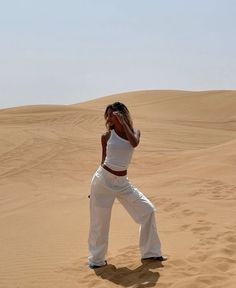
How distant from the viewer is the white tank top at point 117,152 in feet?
18.3

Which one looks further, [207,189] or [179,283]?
[207,189]

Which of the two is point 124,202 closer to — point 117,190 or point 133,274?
point 117,190

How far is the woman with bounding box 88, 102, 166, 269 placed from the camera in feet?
18.3

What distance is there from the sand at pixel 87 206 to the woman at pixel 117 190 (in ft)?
0.94

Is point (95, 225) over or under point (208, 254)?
over

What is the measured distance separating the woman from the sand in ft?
0.94

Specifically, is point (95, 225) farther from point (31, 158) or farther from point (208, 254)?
point (31, 158)

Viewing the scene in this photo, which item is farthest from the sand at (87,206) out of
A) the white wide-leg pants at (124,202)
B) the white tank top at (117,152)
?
the white tank top at (117,152)

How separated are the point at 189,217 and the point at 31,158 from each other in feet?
25.6

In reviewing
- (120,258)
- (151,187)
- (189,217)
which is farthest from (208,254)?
(151,187)

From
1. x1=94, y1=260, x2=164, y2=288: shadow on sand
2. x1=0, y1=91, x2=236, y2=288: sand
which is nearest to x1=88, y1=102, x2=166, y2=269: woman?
x1=94, y1=260, x2=164, y2=288: shadow on sand

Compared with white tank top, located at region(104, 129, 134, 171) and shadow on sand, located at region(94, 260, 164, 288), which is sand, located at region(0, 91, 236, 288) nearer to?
shadow on sand, located at region(94, 260, 164, 288)

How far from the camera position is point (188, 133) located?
21.9 meters

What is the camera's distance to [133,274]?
216 inches
